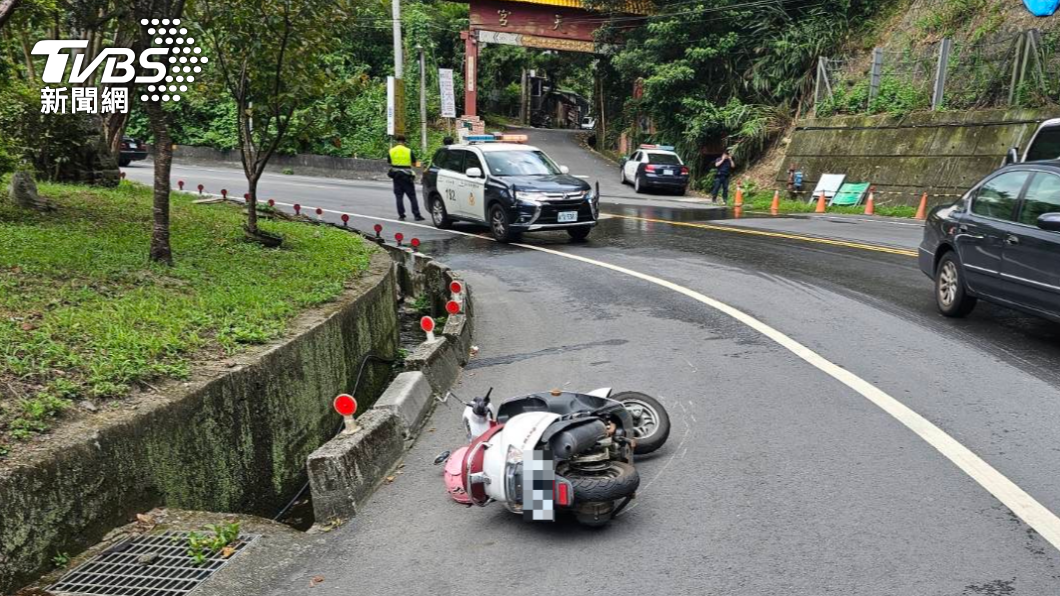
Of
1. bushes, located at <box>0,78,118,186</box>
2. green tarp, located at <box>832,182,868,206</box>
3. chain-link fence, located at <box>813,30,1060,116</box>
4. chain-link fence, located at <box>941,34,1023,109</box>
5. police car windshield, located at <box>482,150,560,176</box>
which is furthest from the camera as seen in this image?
green tarp, located at <box>832,182,868,206</box>

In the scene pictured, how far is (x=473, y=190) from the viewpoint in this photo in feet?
51.5

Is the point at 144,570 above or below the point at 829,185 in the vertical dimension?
below

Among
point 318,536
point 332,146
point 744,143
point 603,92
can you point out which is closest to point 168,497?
point 318,536

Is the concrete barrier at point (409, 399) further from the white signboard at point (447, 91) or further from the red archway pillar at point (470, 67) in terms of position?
the red archway pillar at point (470, 67)

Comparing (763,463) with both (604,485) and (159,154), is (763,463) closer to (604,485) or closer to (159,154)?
(604,485)

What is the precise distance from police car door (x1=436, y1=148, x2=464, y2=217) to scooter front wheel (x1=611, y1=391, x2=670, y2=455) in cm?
1158

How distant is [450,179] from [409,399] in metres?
11.2

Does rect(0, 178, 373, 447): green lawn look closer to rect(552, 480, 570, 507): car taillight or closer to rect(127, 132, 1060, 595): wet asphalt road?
rect(127, 132, 1060, 595): wet asphalt road

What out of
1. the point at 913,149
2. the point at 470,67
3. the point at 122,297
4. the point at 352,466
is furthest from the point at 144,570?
the point at 470,67

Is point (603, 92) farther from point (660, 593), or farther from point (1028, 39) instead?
point (660, 593)

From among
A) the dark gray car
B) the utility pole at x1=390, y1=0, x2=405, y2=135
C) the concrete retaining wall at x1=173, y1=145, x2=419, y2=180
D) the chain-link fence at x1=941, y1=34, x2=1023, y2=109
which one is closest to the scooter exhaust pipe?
the dark gray car

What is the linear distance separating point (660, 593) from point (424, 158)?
1280 inches

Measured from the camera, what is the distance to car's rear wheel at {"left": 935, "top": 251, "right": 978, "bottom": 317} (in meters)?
8.20

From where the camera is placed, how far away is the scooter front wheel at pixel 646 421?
5062mm
